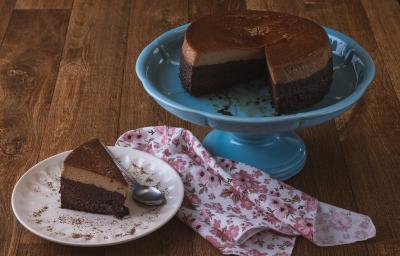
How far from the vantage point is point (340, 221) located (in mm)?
1505

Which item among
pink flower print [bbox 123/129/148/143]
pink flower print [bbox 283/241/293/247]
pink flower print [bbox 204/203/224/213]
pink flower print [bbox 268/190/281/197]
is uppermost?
pink flower print [bbox 283/241/293/247]

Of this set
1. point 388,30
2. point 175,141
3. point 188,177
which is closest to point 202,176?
point 188,177

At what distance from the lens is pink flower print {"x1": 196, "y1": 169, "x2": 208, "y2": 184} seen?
161 centimetres

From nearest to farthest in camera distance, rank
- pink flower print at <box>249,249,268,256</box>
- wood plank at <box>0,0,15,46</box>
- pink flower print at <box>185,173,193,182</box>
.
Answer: pink flower print at <box>249,249,268,256</box> → pink flower print at <box>185,173,193,182</box> → wood plank at <box>0,0,15,46</box>

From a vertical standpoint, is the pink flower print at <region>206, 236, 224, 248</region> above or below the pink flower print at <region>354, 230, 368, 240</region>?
below

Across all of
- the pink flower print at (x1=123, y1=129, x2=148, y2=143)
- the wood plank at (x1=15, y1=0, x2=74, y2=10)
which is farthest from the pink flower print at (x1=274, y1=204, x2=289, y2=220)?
the wood plank at (x1=15, y1=0, x2=74, y2=10)

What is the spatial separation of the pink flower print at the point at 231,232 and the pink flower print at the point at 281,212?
0.10 m

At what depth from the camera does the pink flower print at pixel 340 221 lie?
1494 mm

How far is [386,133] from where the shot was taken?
185cm

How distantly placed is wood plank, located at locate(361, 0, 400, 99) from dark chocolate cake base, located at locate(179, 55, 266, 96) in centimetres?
53

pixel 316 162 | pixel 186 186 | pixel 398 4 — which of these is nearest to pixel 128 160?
pixel 186 186

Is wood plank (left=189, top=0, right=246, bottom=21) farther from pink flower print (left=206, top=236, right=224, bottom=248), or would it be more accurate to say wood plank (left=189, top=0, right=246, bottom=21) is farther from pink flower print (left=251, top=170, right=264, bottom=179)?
pink flower print (left=206, top=236, right=224, bottom=248)

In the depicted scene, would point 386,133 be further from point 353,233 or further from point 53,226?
point 53,226

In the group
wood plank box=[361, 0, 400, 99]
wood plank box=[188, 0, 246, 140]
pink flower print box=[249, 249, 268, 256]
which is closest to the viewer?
pink flower print box=[249, 249, 268, 256]
